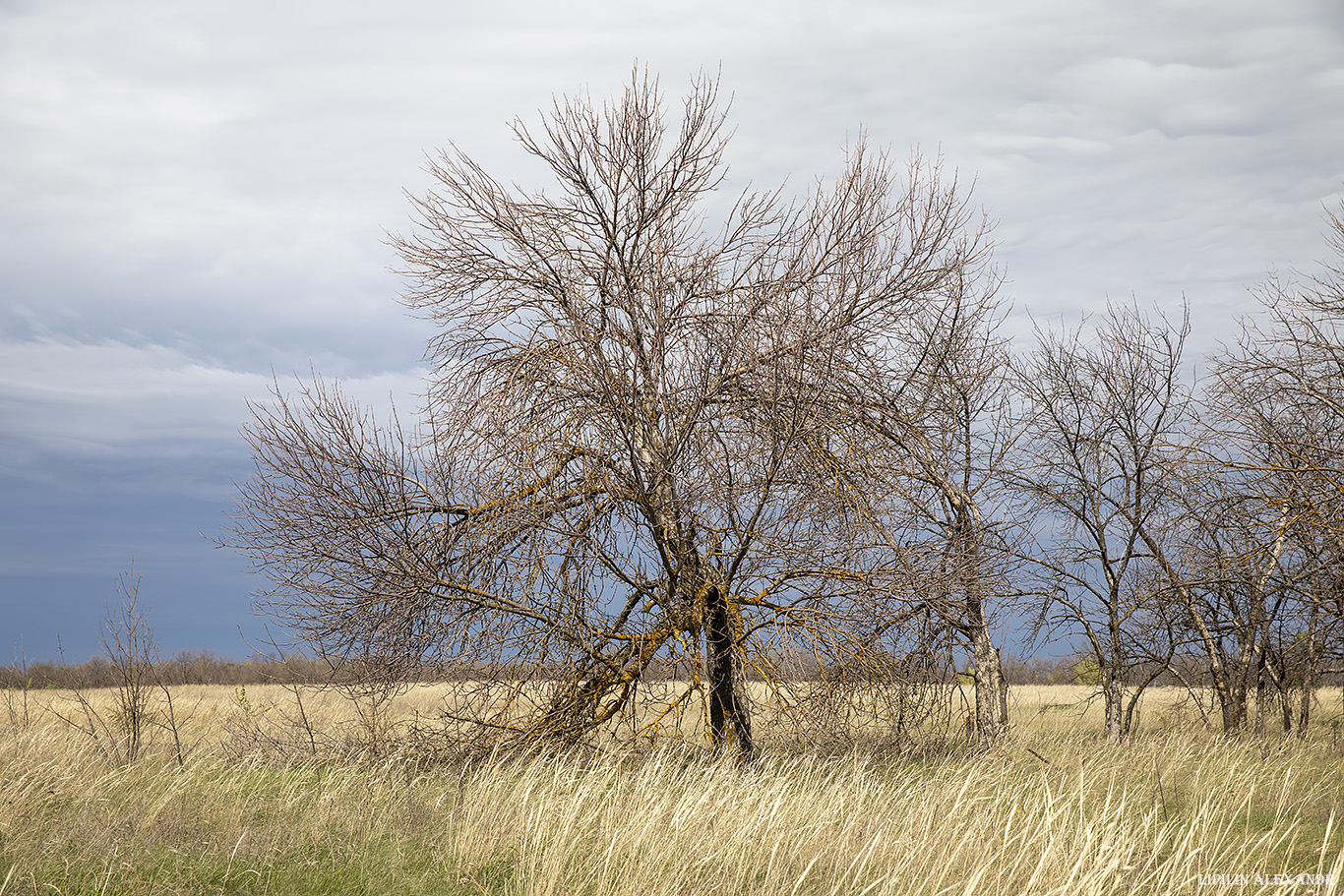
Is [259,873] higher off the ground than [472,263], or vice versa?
[472,263]

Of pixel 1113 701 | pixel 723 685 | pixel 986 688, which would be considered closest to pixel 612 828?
pixel 723 685

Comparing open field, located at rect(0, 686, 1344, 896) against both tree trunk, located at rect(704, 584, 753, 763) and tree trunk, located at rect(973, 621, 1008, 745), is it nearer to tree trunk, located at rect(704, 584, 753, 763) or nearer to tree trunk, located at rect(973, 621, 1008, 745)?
tree trunk, located at rect(704, 584, 753, 763)

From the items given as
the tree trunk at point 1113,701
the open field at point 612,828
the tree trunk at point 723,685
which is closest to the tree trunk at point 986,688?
the open field at point 612,828

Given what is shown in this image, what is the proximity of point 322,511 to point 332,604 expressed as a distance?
948mm

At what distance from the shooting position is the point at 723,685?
8.68 m

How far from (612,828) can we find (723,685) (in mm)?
3143

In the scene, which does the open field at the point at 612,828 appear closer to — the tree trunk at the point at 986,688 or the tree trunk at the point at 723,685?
the tree trunk at the point at 723,685

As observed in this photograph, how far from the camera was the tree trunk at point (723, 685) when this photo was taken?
8289mm

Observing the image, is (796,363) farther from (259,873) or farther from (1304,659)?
(1304,659)

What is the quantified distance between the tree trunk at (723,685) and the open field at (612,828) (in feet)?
1.26

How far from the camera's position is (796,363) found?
7.94 meters

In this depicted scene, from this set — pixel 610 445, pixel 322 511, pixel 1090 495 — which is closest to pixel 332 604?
pixel 322 511

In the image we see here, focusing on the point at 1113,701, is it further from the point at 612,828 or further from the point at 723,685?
the point at 612,828

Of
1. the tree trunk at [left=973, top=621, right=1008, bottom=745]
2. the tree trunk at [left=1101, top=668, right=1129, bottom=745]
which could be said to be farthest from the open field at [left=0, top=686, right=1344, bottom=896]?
the tree trunk at [left=1101, top=668, right=1129, bottom=745]
